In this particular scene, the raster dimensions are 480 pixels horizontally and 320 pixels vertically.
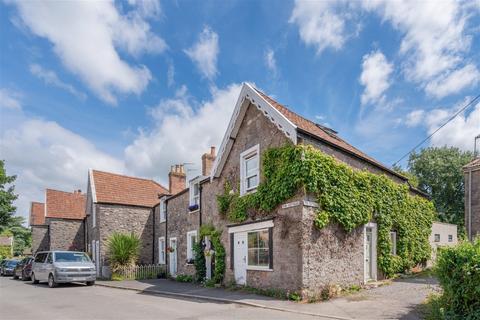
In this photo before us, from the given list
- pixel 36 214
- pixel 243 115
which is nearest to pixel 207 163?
pixel 243 115

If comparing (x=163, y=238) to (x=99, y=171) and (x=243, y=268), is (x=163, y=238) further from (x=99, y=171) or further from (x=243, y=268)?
(x=243, y=268)

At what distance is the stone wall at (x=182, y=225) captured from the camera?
2062 cm

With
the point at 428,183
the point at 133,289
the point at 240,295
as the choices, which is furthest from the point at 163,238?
the point at 428,183

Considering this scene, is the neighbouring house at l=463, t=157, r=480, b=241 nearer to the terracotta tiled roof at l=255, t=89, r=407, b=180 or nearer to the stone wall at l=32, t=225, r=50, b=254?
the terracotta tiled roof at l=255, t=89, r=407, b=180

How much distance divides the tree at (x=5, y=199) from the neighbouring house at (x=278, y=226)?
33.1 metres

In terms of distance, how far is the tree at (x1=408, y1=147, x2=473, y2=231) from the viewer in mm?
44156

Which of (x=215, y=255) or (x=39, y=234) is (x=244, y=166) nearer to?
(x=215, y=255)

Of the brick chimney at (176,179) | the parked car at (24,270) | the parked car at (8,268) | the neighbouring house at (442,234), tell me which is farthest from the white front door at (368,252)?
the parked car at (8,268)

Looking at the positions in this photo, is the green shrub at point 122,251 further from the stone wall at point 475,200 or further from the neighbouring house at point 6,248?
the neighbouring house at point 6,248

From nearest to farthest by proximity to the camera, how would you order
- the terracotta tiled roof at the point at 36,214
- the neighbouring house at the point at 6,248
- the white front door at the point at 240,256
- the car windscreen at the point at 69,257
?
the white front door at the point at 240,256, the car windscreen at the point at 69,257, the terracotta tiled roof at the point at 36,214, the neighbouring house at the point at 6,248

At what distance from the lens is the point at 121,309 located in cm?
1140

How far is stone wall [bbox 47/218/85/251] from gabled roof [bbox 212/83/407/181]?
23398mm

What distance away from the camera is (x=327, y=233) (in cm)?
1321

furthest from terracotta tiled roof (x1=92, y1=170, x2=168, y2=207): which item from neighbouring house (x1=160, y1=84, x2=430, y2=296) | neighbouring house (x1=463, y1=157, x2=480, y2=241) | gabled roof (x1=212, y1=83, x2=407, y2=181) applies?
neighbouring house (x1=463, y1=157, x2=480, y2=241)
